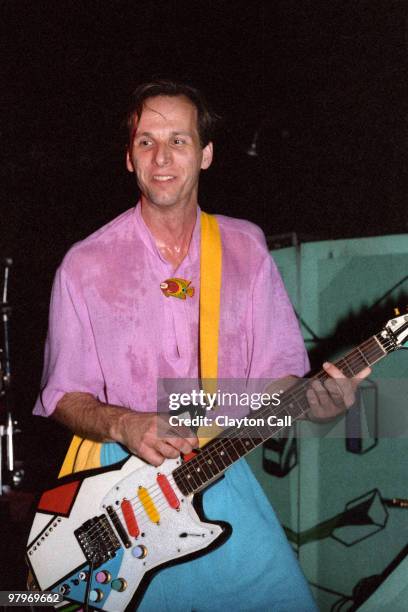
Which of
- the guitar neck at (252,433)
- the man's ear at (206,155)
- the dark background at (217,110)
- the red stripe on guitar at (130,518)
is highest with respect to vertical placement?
the dark background at (217,110)

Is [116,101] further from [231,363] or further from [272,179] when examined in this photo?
[231,363]

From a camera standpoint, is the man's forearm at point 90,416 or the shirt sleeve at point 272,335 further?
the shirt sleeve at point 272,335

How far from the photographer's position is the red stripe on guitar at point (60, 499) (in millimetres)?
1624

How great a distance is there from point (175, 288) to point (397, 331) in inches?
27.9

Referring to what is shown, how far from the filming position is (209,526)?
1.55 m

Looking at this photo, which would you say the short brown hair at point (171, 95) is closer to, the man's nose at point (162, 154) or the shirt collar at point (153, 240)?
the man's nose at point (162, 154)

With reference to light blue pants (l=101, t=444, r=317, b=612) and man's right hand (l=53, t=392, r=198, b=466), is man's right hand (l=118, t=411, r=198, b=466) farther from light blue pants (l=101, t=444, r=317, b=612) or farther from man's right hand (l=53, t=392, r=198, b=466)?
light blue pants (l=101, t=444, r=317, b=612)

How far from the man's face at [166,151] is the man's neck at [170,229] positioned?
38 millimetres

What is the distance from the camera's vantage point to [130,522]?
5.18 ft

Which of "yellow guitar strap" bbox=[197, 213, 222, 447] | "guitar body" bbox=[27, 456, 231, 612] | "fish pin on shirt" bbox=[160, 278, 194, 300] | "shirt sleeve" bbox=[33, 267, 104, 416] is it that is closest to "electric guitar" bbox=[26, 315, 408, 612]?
"guitar body" bbox=[27, 456, 231, 612]

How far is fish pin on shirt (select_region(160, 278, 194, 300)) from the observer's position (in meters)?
1.83

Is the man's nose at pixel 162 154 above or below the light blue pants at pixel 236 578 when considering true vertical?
above

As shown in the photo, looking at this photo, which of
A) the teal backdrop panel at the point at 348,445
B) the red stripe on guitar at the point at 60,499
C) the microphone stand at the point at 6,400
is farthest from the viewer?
the microphone stand at the point at 6,400

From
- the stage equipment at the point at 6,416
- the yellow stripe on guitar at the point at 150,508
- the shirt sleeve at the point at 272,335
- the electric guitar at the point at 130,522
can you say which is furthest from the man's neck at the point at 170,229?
the stage equipment at the point at 6,416
